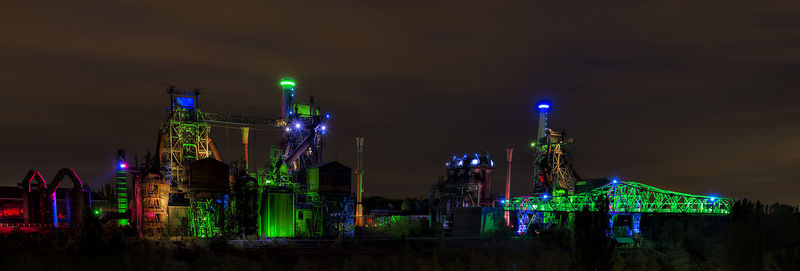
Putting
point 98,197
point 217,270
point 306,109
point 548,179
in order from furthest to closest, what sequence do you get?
point 98,197 < point 548,179 < point 306,109 < point 217,270

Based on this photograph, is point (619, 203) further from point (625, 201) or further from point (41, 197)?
point (41, 197)

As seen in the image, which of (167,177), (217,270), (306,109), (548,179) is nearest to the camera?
(217,270)

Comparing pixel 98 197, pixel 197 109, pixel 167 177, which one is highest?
pixel 197 109

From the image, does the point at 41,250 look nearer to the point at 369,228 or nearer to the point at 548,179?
the point at 369,228

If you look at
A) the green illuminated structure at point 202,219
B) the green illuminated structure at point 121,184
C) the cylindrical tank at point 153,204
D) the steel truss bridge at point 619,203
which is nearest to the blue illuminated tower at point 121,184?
the green illuminated structure at point 121,184

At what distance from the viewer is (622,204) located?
306 ft

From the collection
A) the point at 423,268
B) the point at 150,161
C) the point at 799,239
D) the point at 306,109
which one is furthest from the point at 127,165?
the point at 799,239

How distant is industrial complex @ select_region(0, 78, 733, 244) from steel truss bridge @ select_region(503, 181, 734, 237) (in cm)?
21

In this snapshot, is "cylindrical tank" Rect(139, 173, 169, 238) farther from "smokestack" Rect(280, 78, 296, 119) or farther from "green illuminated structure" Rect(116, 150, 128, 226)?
"smokestack" Rect(280, 78, 296, 119)

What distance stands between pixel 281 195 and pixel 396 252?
754 inches

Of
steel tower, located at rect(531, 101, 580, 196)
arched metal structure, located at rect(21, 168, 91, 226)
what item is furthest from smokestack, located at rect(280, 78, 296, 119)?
steel tower, located at rect(531, 101, 580, 196)

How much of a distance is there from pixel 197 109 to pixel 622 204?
64178mm

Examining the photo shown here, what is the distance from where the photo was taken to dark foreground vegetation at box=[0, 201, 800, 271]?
135 ft

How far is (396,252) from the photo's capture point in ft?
209
